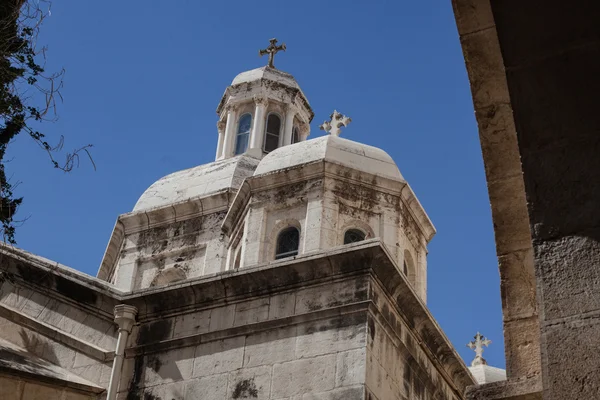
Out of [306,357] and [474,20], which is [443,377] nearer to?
[306,357]

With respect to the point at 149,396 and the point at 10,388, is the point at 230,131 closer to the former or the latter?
the point at 149,396

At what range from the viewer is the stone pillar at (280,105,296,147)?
24136 mm

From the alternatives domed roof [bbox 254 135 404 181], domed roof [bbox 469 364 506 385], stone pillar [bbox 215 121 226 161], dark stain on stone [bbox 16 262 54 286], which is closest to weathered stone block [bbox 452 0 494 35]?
dark stain on stone [bbox 16 262 54 286]

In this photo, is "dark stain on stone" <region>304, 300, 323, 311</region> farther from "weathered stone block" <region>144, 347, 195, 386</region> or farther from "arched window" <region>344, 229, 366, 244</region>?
"arched window" <region>344, 229, 366, 244</region>

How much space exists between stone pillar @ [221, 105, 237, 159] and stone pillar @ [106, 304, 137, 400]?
15055 mm

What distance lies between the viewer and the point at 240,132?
24.7m

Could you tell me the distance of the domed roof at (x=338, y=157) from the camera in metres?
17.0

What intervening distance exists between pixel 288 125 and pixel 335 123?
4.74 m

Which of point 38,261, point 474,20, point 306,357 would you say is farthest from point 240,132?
point 474,20

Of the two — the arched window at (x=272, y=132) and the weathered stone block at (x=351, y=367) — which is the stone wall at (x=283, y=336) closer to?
the weathered stone block at (x=351, y=367)

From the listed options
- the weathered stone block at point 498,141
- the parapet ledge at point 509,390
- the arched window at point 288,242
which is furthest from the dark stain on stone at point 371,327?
the arched window at point 288,242

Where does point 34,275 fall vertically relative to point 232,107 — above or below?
below

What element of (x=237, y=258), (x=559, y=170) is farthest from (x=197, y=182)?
(x=559, y=170)

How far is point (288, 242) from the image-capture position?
16625mm
